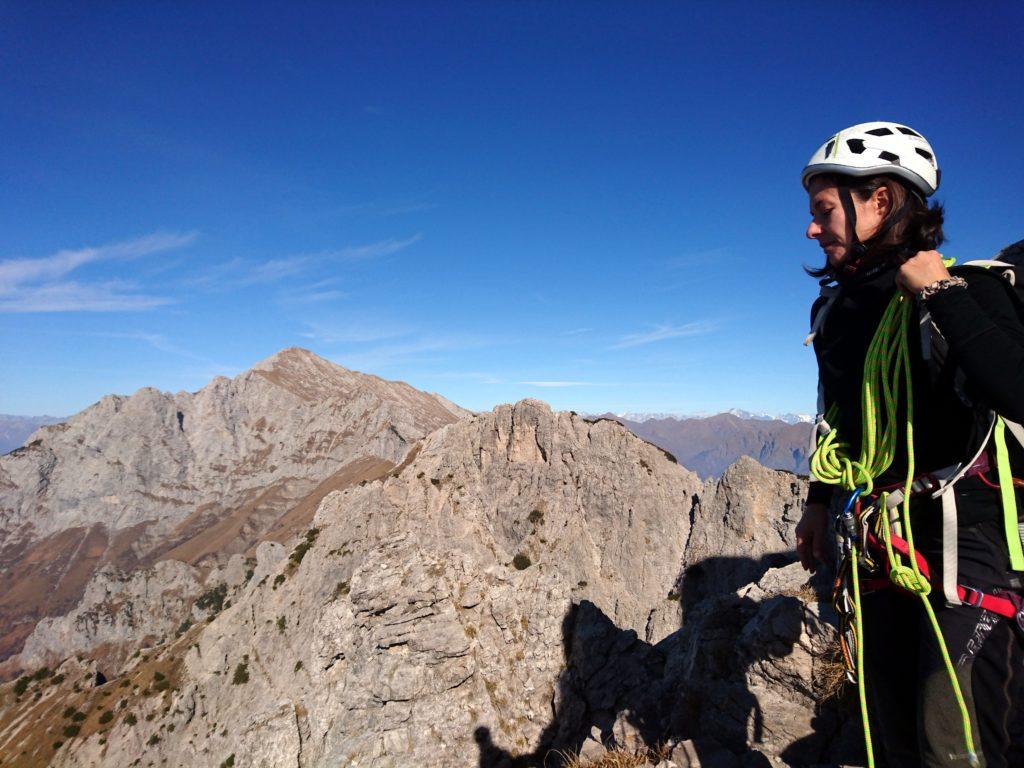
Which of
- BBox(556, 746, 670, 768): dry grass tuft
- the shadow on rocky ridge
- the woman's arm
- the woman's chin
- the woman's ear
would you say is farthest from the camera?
the shadow on rocky ridge

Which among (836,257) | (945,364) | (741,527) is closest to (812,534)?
(945,364)

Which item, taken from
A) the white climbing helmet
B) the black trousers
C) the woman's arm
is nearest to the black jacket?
the woman's arm

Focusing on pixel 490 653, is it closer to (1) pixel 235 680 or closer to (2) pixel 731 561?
(2) pixel 731 561

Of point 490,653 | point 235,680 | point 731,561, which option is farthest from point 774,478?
point 235,680

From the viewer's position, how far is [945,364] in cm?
354

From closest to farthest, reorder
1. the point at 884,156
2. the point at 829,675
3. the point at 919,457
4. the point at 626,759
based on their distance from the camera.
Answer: the point at 919,457 → the point at 884,156 → the point at 626,759 → the point at 829,675

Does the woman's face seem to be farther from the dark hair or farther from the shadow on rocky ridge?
the shadow on rocky ridge

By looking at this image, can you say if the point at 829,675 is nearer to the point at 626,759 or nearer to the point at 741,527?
the point at 626,759

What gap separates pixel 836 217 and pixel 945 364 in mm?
1574

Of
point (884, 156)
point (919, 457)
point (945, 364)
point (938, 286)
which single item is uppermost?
point (884, 156)

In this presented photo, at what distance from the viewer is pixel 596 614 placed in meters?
27.8

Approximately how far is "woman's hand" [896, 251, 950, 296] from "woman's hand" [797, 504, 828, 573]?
2.97 metres

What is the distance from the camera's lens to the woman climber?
3.38 m

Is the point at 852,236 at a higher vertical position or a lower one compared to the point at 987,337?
higher
